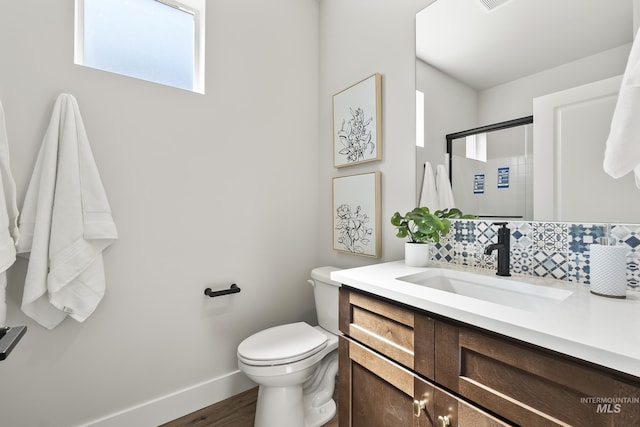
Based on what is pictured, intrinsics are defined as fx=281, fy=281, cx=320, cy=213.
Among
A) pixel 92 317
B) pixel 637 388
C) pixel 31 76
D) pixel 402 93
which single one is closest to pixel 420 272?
pixel 637 388

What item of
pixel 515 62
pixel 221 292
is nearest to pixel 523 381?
pixel 515 62

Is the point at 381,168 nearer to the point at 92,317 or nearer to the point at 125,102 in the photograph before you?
the point at 125,102

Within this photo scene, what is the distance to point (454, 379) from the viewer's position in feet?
2.33

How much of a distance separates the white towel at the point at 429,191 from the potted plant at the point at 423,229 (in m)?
0.06

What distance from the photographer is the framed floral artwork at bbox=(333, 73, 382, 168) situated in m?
1.60

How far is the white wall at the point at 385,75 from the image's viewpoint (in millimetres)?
1470

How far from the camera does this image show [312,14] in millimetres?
2094

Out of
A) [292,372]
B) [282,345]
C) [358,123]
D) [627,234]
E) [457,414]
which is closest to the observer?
[457,414]

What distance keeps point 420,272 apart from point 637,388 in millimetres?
669

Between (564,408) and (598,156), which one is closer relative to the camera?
(564,408)

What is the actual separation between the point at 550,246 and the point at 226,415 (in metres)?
1.76

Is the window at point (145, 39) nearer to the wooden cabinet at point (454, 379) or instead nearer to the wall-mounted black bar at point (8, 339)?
the wall-mounted black bar at point (8, 339)

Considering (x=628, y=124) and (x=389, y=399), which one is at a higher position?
(x=628, y=124)

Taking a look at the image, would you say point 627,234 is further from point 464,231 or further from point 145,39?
point 145,39
